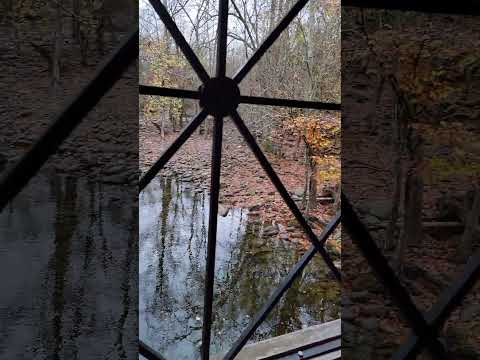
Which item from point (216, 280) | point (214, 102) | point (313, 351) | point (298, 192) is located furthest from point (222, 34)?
point (298, 192)

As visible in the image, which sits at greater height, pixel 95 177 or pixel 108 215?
pixel 95 177

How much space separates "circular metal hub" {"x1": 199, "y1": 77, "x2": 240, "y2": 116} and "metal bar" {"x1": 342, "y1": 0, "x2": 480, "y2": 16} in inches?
54.9

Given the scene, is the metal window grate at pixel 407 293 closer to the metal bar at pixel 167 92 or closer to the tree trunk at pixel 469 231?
the tree trunk at pixel 469 231

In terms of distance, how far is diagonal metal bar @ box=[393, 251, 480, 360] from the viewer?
1475 millimetres

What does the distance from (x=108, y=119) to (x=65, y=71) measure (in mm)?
217

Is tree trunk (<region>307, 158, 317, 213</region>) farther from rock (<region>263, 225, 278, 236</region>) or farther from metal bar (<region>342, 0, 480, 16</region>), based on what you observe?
metal bar (<region>342, 0, 480, 16</region>)

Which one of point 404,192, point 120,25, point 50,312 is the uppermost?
point 120,25

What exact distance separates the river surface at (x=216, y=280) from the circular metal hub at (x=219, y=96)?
6.50 m

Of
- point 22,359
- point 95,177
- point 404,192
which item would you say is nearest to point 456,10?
point 404,192

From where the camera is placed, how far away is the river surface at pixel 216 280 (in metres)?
8.48

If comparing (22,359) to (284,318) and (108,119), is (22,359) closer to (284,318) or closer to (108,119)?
(108,119)

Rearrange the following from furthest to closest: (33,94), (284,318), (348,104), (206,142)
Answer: (206,142), (284,318), (348,104), (33,94)

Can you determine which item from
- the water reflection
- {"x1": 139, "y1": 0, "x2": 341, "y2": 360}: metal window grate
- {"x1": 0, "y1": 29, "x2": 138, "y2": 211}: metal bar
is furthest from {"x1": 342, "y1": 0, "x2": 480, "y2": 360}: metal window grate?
{"x1": 139, "y1": 0, "x2": 341, "y2": 360}: metal window grate

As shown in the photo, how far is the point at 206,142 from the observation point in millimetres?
14383
